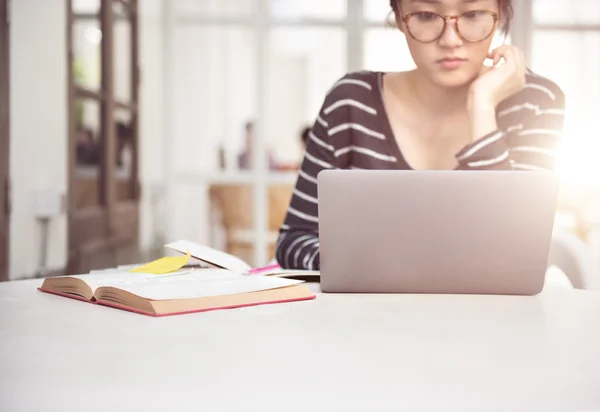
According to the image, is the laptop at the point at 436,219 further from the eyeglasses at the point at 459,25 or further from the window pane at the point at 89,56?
the window pane at the point at 89,56

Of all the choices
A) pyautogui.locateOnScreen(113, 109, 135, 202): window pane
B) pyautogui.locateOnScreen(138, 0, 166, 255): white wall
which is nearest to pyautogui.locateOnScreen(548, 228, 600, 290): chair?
pyautogui.locateOnScreen(113, 109, 135, 202): window pane

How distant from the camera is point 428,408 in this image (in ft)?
1.68

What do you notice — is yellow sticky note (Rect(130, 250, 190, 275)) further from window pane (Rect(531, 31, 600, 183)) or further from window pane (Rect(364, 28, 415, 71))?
window pane (Rect(531, 31, 600, 183))

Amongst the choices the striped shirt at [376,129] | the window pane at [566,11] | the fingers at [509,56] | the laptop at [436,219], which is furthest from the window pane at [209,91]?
the laptop at [436,219]

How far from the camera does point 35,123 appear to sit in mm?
2898

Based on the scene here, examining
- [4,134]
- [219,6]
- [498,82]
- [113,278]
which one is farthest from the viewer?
[219,6]

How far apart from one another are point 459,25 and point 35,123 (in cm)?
191

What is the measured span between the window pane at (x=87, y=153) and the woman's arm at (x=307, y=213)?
2.09m

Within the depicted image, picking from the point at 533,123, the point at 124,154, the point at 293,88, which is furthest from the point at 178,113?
the point at 293,88

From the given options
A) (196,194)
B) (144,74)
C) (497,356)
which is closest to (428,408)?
(497,356)

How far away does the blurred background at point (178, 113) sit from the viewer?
2809mm

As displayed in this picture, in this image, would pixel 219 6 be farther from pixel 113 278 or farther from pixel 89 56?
pixel 113 278

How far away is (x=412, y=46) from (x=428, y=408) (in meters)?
1.38

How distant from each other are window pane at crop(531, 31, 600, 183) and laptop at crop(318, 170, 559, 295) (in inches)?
86.2
